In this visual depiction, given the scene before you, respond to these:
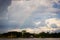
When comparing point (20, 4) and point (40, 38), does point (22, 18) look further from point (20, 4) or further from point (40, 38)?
point (40, 38)

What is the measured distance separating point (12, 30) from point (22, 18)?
0.63 feet

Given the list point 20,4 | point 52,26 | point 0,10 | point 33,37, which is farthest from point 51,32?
point 0,10

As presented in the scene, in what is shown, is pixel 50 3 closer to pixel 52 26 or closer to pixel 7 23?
pixel 52 26

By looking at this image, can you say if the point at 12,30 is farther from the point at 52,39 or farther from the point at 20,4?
the point at 52,39

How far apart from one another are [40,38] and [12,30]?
0.35 metres

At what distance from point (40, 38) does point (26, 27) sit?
216mm

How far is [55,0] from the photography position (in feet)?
6.95

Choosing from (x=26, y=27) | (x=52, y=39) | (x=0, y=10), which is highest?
(x=0, y=10)

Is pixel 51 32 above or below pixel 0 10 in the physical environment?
below

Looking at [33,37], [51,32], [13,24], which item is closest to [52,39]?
[51,32]

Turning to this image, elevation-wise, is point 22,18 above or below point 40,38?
above

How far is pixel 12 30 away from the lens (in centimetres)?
210

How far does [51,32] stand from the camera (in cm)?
209

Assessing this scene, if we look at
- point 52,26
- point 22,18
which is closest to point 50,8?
point 52,26
